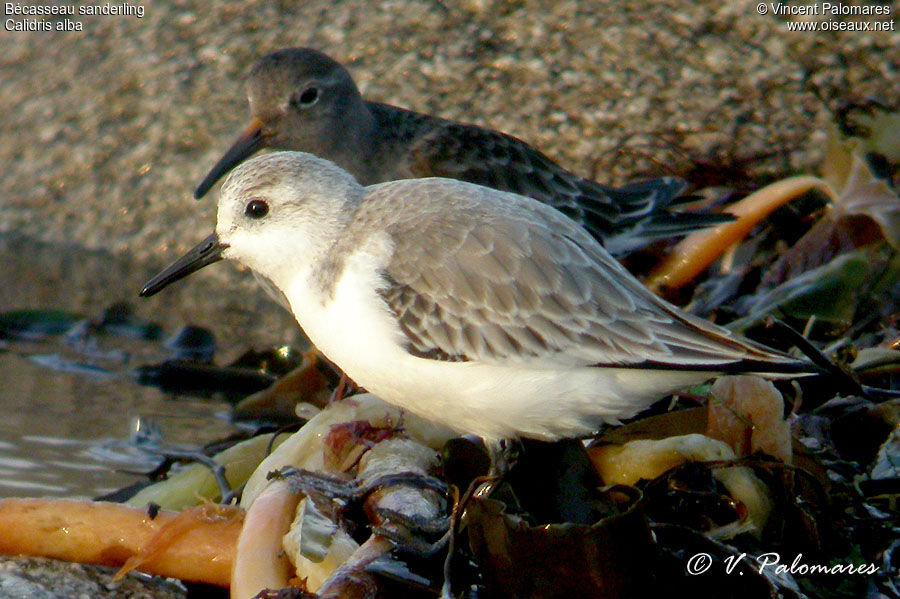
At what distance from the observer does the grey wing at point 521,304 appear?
3018mm

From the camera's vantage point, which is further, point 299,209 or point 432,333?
point 299,209

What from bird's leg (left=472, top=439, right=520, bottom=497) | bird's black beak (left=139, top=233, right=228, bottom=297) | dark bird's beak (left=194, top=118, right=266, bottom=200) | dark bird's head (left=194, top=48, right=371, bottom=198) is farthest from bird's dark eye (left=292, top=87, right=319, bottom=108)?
bird's leg (left=472, top=439, right=520, bottom=497)

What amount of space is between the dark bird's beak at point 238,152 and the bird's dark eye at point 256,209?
5.19 ft

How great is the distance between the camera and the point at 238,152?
4.96 meters

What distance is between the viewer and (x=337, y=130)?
4.96 meters

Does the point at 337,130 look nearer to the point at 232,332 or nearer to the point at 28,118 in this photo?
the point at 232,332

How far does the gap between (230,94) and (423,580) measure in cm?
463

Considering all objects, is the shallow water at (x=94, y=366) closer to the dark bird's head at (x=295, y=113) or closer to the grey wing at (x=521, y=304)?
the dark bird's head at (x=295, y=113)

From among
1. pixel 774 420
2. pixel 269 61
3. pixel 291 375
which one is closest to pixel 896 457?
pixel 774 420

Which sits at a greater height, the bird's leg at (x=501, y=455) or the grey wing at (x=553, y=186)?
the bird's leg at (x=501, y=455)

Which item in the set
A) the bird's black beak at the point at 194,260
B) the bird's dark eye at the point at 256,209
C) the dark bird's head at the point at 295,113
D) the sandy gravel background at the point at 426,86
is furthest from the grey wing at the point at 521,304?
the sandy gravel background at the point at 426,86

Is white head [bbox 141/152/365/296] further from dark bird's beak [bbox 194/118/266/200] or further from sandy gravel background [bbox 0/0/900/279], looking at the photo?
sandy gravel background [bbox 0/0/900/279]

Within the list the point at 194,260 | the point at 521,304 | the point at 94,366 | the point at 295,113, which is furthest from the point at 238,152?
the point at 521,304

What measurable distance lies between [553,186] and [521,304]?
2.03 m
